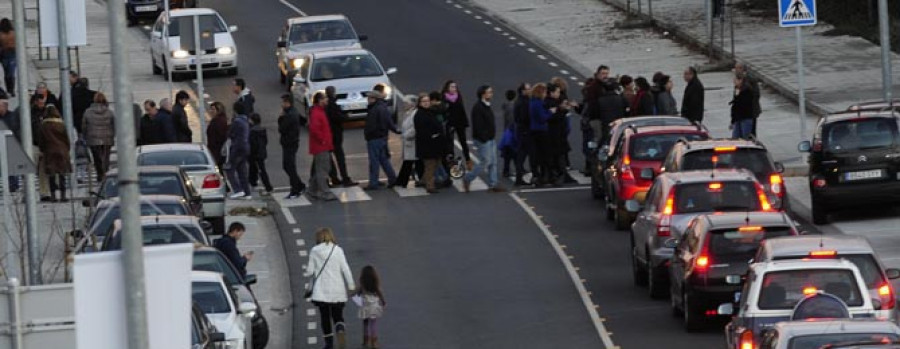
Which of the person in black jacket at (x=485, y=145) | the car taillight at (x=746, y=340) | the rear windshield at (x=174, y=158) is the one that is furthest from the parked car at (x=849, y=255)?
the person in black jacket at (x=485, y=145)

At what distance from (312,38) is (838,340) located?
110ft

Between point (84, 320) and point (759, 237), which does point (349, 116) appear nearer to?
point (759, 237)

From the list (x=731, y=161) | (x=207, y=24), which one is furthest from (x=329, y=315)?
(x=207, y=24)

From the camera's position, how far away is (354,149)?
41.5 metres

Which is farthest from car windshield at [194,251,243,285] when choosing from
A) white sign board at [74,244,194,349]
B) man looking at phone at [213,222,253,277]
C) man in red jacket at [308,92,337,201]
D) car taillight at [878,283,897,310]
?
white sign board at [74,244,194,349]

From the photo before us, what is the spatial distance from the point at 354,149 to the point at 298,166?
1.62 metres

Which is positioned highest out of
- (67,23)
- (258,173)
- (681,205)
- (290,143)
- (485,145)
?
(67,23)

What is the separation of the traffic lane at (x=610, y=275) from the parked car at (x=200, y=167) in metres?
4.57

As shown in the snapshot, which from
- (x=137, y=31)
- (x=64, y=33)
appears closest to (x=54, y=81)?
(x=137, y=31)

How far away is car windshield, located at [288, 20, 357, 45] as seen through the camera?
50.5m

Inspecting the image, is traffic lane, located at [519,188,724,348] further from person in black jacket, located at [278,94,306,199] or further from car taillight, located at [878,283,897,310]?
person in black jacket, located at [278,94,306,199]

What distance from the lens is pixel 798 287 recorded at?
69.2ft

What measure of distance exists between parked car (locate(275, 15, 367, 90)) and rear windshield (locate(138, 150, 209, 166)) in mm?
14472

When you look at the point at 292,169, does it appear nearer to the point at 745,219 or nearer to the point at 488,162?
the point at 488,162
